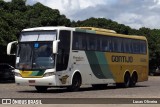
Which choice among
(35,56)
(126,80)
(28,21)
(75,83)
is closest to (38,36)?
(35,56)

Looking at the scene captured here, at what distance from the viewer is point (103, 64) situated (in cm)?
2888

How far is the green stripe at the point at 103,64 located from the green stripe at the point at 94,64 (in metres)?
0.25

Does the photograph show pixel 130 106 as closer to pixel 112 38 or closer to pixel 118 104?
pixel 118 104

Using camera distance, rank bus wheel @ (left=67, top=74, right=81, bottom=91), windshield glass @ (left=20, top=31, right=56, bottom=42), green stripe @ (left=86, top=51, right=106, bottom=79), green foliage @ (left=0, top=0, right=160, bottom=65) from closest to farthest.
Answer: windshield glass @ (left=20, top=31, right=56, bottom=42)
bus wheel @ (left=67, top=74, right=81, bottom=91)
green stripe @ (left=86, top=51, right=106, bottom=79)
green foliage @ (left=0, top=0, right=160, bottom=65)

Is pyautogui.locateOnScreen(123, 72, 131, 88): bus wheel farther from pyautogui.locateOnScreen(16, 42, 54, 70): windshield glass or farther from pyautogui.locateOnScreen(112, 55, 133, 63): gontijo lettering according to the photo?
pyautogui.locateOnScreen(16, 42, 54, 70): windshield glass

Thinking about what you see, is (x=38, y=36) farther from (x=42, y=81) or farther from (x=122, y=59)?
(x=122, y=59)

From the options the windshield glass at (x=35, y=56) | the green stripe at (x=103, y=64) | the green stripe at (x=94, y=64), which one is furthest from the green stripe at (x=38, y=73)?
the green stripe at (x=103, y=64)

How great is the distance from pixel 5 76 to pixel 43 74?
17799 mm

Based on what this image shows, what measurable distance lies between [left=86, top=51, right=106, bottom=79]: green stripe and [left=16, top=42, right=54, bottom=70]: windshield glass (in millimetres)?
3426

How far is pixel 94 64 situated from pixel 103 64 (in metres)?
1.11

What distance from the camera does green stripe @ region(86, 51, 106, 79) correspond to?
27.2 m

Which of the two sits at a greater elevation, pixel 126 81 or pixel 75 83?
pixel 75 83

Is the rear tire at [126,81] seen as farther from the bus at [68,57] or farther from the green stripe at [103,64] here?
the green stripe at [103,64]

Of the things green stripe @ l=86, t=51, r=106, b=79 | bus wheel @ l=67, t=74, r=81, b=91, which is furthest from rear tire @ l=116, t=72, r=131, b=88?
bus wheel @ l=67, t=74, r=81, b=91
